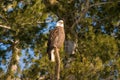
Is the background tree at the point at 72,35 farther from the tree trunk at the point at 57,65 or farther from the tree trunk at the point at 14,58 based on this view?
the tree trunk at the point at 57,65

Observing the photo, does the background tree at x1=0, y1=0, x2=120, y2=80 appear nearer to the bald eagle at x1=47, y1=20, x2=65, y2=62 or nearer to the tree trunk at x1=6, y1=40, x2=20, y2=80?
the tree trunk at x1=6, y1=40, x2=20, y2=80

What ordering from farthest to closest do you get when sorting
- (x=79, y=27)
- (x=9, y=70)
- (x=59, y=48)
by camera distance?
1. (x=79, y=27)
2. (x=9, y=70)
3. (x=59, y=48)

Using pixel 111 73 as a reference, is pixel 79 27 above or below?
above

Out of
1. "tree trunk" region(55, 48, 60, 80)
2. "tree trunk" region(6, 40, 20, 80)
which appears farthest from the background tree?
"tree trunk" region(55, 48, 60, 80)

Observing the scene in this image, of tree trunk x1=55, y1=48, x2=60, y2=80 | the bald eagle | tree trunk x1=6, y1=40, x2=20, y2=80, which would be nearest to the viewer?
tree trunk x1=55, y1=48, x2=60, y2=80

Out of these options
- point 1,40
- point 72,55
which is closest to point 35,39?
point 1,40

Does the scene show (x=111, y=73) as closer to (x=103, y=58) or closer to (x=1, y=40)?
(x=103, y=58)

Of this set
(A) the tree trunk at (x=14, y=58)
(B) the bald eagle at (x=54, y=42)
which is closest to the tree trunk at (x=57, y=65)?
(B) the bald eagle at (x=54, y=42)

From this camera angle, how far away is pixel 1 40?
7.31m

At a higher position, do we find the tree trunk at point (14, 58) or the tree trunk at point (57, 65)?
the tree trunk at point (57, 65)

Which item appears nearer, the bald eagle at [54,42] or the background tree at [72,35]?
the bald eagle at [54,42]

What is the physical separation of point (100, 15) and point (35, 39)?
1203 millimetres

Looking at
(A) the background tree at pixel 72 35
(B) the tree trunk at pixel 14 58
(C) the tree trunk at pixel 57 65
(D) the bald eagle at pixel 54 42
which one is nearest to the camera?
(C) the tree trunk at pixel 57 65

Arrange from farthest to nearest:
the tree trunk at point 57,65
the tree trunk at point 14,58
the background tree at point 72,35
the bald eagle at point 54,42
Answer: the tree trunk at point 14,58, the background tree at point 72,35, the bald eagle at point 54,42, the tree trunk at point 57,65
